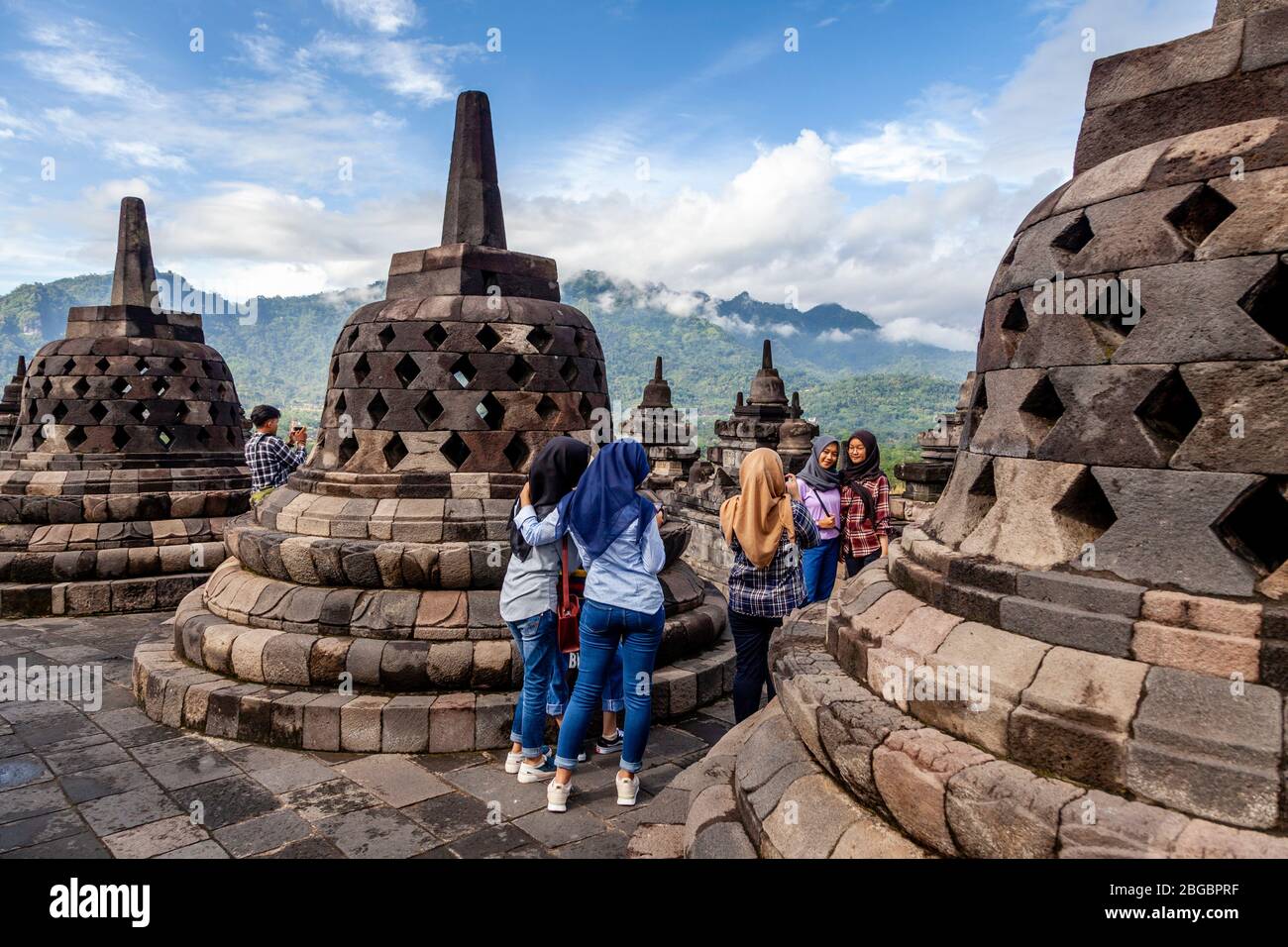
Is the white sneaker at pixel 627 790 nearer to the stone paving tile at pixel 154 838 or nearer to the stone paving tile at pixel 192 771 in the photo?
the stone paving tile at pixel 154 838

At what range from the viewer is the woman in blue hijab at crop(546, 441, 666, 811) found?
12.0 ft

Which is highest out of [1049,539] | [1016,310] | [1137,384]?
[1016,310]

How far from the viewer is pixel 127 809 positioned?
3.81 meters

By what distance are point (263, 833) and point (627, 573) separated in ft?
6.50

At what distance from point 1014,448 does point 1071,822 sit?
123 centimetres

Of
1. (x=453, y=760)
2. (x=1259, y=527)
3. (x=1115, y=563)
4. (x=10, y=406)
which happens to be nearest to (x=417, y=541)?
(x=453, y=760)

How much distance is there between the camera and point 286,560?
5277mm

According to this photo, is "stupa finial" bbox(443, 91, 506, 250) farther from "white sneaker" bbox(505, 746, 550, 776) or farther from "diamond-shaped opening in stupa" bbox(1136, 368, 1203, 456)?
"diamond-shaped opening in stupa" bbox(1136, 368, 1203, 456)

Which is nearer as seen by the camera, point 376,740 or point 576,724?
point 576,724

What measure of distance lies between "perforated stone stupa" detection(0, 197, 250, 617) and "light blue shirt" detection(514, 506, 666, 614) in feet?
21.3

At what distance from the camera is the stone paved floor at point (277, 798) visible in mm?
3475
